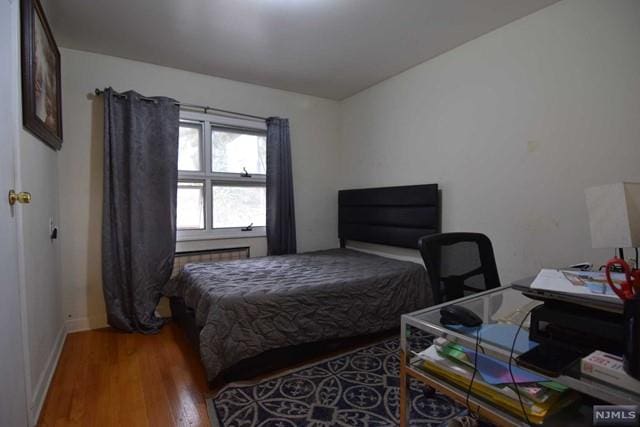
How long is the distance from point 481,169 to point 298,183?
2.02 metres

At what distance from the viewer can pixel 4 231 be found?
4.00ft

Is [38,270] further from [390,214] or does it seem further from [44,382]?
[390,214]

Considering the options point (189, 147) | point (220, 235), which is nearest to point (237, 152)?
point (189, 147)

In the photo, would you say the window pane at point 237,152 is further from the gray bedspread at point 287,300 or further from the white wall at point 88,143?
the gray bedspread at point 287,300

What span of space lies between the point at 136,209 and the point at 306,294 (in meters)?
1.77

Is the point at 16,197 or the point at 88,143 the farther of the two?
the point at 88,143

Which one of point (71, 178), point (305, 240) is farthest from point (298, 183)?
point (71, 178)


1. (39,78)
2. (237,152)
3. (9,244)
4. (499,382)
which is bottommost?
(499,382)

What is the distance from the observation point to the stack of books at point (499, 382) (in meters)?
0.73

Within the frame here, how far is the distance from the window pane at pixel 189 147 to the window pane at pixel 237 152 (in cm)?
15

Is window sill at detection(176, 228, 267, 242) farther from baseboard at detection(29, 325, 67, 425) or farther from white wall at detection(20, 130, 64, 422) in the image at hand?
baseboard at detection(29, 325, 67, 425)

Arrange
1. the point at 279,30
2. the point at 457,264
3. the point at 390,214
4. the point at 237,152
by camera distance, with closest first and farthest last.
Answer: the point at 457,264 → the point at 279,30 → the point at 390,214 → the point at 237,152

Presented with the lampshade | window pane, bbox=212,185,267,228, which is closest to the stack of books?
the lampshade

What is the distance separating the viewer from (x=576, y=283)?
0.87 m
